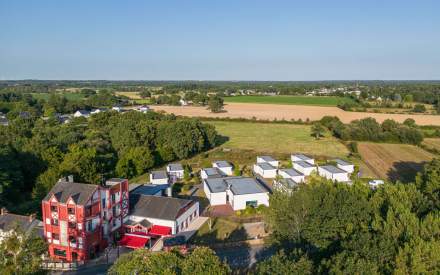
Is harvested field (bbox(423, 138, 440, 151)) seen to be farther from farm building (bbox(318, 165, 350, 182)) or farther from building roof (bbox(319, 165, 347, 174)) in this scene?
farm building (bbox(318, 165, 350, 182))

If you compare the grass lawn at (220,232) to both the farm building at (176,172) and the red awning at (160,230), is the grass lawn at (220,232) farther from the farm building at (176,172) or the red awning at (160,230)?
the farm building at (176,172)

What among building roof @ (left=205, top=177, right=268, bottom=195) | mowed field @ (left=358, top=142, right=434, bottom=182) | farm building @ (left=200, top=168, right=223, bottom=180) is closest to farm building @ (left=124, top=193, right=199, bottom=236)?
building roof @ (left=205, top=177, right=268, bottom=195)

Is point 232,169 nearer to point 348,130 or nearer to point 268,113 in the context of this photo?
point 348,130

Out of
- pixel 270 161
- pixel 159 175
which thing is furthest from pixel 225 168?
pixel 159 175

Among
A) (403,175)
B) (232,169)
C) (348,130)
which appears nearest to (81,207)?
(232,169)

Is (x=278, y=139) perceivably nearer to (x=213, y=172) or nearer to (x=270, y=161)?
(x=270, y=161)
